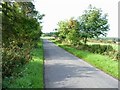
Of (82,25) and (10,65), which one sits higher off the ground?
(82,25)

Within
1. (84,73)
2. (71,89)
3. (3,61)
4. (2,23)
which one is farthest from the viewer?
(84,73)

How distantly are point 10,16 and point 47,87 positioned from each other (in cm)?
382

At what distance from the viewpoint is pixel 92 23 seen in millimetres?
44875

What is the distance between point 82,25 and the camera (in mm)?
45781

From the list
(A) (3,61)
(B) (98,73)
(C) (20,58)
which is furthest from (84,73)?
(A) (3,61)

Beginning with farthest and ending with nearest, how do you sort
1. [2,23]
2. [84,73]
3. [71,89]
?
1. [84,73]
2. [71,89]
3. [2,23]

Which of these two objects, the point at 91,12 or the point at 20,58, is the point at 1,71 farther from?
the point at 91,12

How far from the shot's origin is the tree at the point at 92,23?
45000 millimetres

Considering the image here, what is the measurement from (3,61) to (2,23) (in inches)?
118

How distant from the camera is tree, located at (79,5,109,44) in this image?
45.0m

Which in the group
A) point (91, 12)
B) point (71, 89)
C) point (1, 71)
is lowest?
point (71, 89)

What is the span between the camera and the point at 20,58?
18.2 meters

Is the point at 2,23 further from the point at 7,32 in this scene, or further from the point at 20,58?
the point at 20,58

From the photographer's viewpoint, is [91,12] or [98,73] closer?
[98,73]
